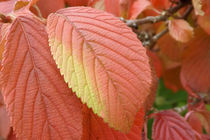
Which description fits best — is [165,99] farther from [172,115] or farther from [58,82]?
[58,82]

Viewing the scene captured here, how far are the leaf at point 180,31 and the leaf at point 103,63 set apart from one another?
0.34m

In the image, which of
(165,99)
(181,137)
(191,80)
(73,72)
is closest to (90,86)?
(73,72)

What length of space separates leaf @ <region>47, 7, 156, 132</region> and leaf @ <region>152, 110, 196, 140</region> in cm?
31

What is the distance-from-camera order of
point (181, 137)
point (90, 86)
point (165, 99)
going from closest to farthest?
point (90, 86) < point (181, 137) < point (165, 99)

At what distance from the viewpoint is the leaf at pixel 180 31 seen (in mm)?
787

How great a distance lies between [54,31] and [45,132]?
0.17 meters

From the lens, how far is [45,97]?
46cm

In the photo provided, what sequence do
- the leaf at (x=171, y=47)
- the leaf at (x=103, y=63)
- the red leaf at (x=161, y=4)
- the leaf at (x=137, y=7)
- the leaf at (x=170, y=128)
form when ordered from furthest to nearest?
1. the leaf at (x=171, y=47)
2. the red leaf at (x=161, y=4)
3. the leaf at (x=137, y=7)
4. the leaf at (x=170, y=128)
5. the leaf at (x=103, y=63)

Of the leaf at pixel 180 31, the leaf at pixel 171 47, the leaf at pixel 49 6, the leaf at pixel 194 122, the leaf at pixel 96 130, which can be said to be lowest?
the leaf at pixel 194 122

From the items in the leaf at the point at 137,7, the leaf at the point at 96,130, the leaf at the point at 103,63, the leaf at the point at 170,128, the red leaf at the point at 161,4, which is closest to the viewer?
the leaf at the point at 103,63

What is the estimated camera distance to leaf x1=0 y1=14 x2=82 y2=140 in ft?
1.47

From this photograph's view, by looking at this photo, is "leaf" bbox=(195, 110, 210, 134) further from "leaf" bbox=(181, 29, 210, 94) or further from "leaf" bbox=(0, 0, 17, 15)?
"leaf" bbox=(0, 0, 17, 15)

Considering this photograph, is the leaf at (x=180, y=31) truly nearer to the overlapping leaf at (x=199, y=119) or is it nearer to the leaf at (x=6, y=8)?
the overlapping leaf at (x=199, y=119)

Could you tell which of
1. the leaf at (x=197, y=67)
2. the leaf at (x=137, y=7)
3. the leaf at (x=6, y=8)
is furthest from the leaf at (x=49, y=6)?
the leaf at (x=197, y=67)
